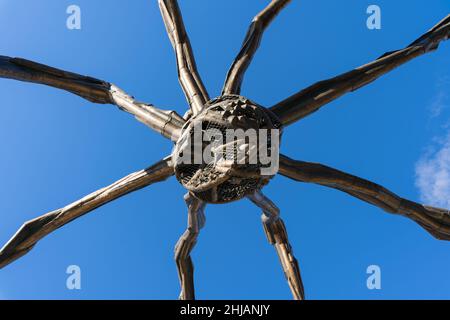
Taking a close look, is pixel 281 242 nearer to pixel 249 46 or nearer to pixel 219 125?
pixel 249 46

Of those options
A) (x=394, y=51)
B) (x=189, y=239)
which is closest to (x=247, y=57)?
(x=394, y=51)

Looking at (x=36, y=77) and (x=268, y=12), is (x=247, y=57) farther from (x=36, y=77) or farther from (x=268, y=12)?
(x=36, y=77)

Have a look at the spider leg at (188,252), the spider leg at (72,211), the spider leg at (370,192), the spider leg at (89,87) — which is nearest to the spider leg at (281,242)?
the spider leg at (188,252)

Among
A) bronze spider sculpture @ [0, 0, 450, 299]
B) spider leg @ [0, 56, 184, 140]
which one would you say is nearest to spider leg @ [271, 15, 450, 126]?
bronze spider sculpture @ [0, 0, 450, 299]

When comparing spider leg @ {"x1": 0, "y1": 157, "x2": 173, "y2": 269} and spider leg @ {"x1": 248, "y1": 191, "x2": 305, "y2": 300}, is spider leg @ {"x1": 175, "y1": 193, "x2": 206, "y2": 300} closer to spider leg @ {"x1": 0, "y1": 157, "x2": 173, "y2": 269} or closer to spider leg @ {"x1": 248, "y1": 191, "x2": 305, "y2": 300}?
spider leg @ {"x1": 248, "y1": 191, "x2": 305, "y2": 300}

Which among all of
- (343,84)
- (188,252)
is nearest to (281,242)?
(188,252)
